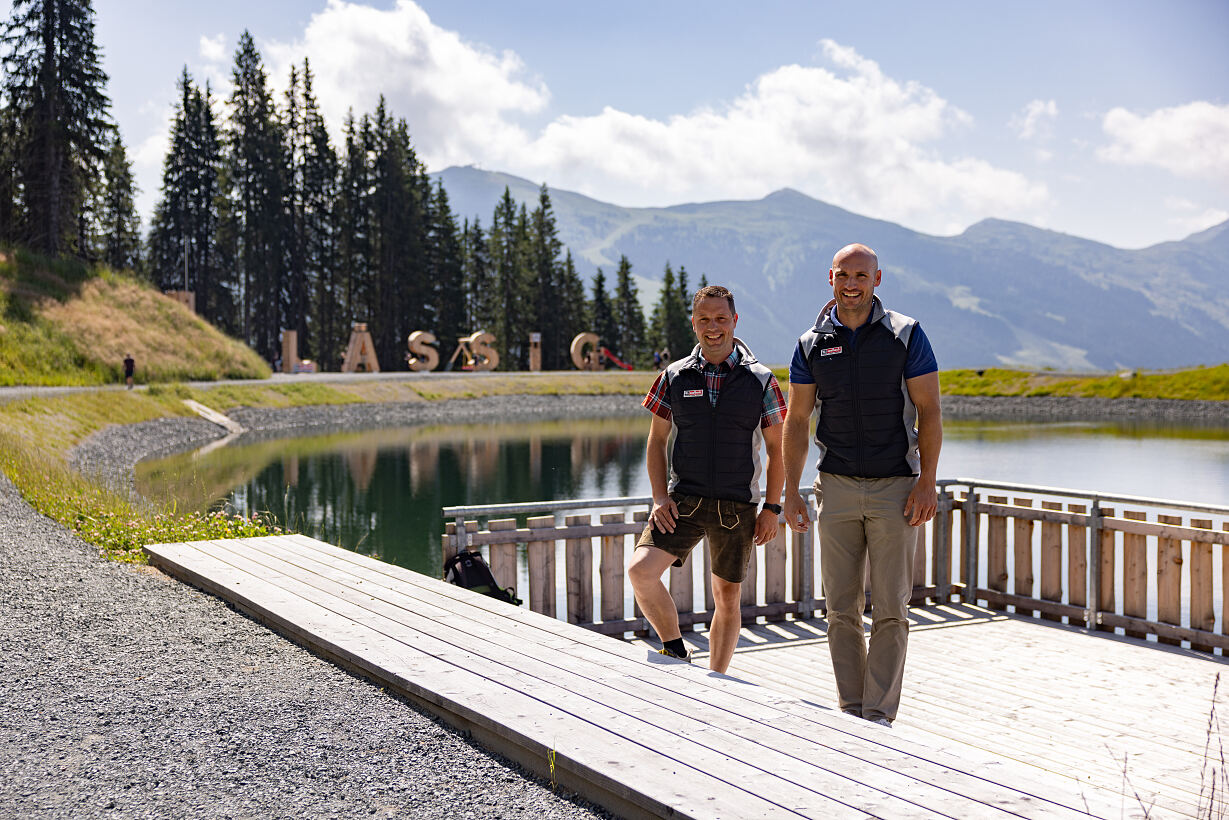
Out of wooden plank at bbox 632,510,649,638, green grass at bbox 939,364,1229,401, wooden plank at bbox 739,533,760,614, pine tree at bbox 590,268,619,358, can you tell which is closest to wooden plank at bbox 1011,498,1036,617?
wooden plank at bbox 739,533,760,614

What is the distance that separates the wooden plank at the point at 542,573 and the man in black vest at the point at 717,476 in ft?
6.34

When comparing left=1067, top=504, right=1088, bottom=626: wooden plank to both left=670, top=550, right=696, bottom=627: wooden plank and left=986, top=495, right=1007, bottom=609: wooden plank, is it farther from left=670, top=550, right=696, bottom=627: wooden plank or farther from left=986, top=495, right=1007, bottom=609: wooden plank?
left=670, top=550, right=696, bottom=627: wooden plank

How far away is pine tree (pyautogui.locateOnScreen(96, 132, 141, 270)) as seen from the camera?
69375 millimetres

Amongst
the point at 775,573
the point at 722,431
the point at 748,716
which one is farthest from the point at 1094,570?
the point at 748,716

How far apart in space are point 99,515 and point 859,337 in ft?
30.4

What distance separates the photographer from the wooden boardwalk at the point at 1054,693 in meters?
4.56

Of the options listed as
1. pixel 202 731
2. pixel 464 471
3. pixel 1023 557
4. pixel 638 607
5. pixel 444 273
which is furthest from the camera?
pixel 444 273

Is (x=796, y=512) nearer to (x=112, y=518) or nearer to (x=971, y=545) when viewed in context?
(x=971, y=545)

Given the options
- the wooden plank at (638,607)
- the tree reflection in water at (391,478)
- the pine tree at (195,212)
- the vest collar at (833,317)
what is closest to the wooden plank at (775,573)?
the wooden plank at (638,607)

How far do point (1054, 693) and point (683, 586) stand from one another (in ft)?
8.60

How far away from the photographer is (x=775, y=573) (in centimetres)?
769

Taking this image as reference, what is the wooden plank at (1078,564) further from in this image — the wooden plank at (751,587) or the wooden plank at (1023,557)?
the wooden plank at (751,587)

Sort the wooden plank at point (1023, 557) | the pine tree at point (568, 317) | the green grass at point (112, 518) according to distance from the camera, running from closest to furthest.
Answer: the wooden plank at point (1023, 557) < the green grass at point (112, 518) < the pine tree at point (568, 317)

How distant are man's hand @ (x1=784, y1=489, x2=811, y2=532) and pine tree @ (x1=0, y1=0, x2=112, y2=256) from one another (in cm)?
4962
